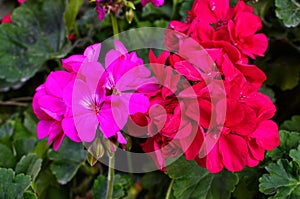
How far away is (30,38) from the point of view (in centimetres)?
133

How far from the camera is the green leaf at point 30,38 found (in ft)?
4.18

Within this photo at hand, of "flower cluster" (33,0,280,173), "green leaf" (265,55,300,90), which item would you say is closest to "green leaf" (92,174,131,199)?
"flower cluster" (33,0,280,173)

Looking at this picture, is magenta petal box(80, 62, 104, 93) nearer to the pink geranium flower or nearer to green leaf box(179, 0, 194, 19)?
the pink geranium flower

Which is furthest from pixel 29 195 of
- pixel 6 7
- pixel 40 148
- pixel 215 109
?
pixel 6 7

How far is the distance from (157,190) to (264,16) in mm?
554

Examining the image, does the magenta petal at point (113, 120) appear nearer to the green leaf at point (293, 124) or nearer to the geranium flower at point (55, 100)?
the geranium flower at point (55, 100)

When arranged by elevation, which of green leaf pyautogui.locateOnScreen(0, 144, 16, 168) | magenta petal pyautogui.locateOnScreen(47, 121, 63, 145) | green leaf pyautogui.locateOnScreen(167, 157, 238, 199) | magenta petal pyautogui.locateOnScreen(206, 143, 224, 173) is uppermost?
magenta petal pyautogui.locateOnScreen(47, 121, 63, 145)

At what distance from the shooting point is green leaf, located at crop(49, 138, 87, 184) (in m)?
1.13

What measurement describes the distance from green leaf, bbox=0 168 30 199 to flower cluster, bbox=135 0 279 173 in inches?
10.4

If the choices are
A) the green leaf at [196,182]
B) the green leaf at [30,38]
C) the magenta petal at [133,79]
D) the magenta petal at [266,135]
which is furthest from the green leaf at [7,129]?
the magenta petal at [266,135]

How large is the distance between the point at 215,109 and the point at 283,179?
27 centimetres

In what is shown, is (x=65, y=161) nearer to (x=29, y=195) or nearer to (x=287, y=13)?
(x=29, y=195)

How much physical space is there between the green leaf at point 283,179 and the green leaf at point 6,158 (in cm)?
56

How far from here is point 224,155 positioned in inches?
30.2
